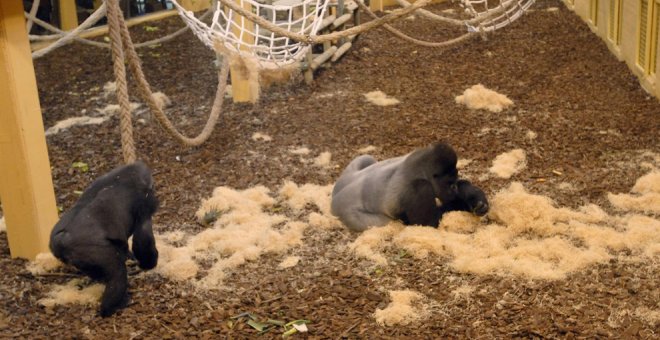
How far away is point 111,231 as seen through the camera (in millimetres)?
3506

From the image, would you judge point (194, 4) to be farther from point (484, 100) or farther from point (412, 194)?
point (412, 194)

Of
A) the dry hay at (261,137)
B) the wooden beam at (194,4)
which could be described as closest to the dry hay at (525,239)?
the dry hay at (261,137)

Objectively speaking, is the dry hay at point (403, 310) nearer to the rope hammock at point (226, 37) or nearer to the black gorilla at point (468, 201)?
the black gorilla at point (468, 201)

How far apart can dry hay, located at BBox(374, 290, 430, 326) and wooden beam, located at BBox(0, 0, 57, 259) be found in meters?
1.67

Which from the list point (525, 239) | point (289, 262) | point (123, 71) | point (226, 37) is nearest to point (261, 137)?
point (226, 37)

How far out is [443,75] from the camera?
7023 millimetres

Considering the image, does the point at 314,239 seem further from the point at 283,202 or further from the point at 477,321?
the point at 477,321

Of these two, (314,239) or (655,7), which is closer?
(314,239)

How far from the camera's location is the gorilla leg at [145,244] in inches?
146

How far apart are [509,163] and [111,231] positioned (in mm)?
2447

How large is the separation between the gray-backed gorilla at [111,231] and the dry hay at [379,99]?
288 cm

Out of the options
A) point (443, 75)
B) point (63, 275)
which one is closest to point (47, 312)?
point (63, 275)

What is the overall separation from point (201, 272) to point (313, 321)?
2.45ft

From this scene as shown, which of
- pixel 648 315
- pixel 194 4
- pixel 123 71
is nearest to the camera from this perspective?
pixel 648 315
